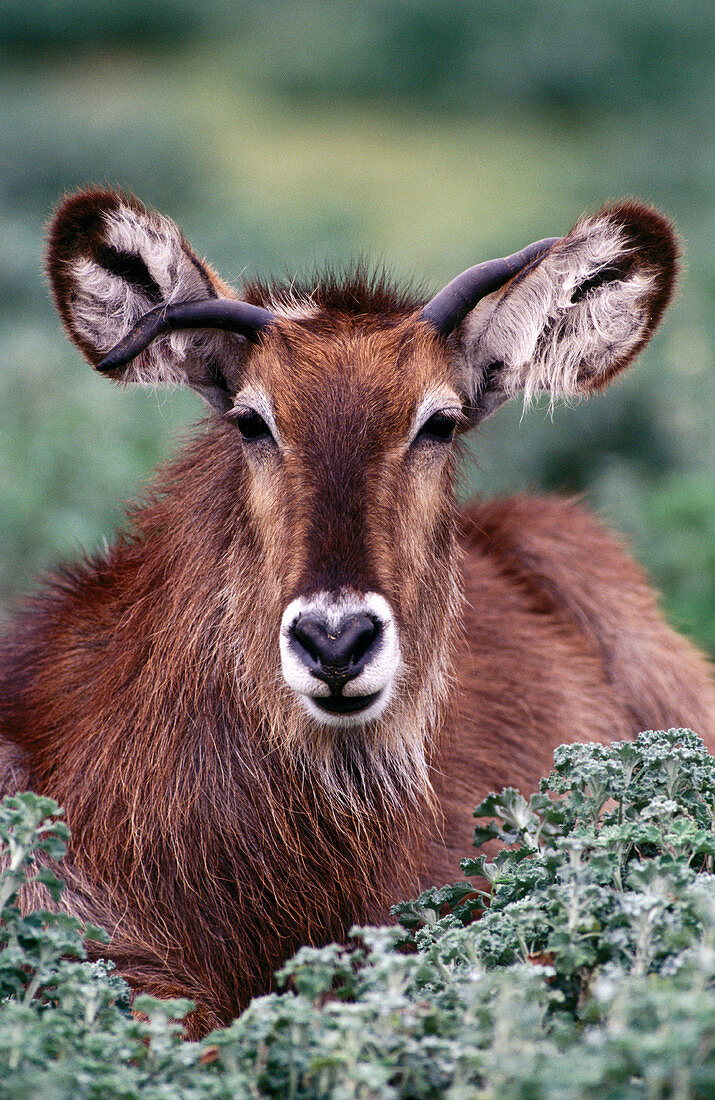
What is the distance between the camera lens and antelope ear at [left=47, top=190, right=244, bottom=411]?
153 inches

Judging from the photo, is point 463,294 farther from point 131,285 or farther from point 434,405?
point 131,285

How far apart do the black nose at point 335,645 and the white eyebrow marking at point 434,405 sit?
2.34ft

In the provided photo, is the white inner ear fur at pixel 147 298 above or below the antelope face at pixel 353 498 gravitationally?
above

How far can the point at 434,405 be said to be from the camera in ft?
12.9

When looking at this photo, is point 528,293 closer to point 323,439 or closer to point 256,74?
point 323,439

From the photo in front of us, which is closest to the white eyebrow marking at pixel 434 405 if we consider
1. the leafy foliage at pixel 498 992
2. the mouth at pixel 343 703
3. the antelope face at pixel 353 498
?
the antelope face at pixel 353 498

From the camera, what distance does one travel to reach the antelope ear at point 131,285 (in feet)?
12.8

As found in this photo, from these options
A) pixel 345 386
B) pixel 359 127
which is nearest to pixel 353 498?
pixel 345 386

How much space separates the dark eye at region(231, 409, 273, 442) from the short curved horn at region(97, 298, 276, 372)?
27 centimetres

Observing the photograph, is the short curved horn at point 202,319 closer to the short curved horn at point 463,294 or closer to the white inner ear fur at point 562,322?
the short curved horn at point 463,294

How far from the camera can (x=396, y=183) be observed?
14.7 m

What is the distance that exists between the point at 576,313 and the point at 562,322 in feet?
0.18

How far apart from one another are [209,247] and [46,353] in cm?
318

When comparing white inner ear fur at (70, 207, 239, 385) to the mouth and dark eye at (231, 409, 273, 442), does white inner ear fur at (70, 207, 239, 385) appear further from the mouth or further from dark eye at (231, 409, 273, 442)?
the mouth
